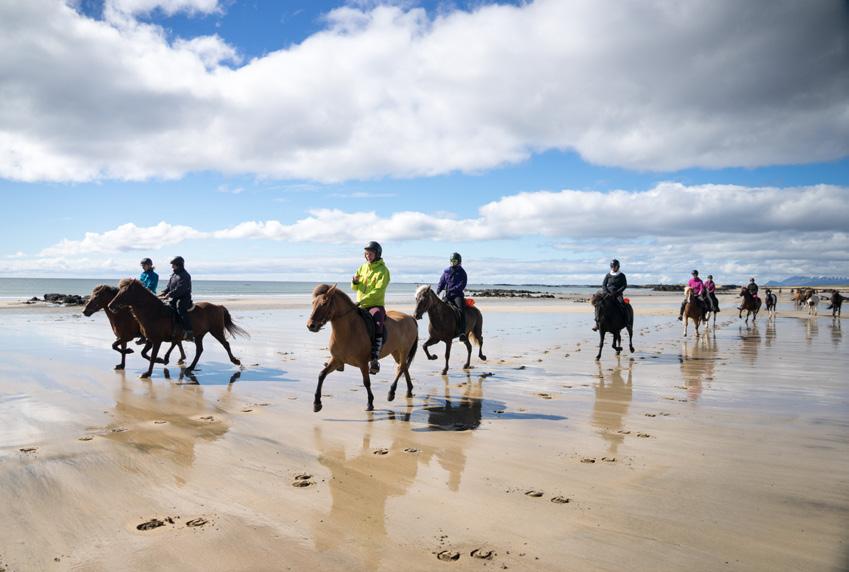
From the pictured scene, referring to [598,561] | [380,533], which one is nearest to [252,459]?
[380,533]

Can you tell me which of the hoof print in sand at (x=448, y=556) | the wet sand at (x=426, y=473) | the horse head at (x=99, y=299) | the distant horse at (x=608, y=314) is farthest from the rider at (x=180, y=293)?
the distant horse at (x=608, y=314)

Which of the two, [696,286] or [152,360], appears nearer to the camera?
[152,360]

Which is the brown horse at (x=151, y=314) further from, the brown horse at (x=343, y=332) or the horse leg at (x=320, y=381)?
the brown horse at (x=343, y=332)

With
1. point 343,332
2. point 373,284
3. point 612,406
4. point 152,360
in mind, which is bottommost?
point 612,406

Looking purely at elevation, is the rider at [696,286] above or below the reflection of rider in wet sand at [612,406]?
above

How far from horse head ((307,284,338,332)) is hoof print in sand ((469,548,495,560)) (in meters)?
4.07

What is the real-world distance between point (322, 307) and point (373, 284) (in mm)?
1228

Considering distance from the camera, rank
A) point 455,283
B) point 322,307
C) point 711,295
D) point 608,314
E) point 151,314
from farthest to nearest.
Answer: point 711,295 < point 608,314 < point 455,283 < point 151,314 < point 322,307

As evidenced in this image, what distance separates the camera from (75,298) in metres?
34.5

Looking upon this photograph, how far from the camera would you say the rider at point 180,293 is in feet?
35.8

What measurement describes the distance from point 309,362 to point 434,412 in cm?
538

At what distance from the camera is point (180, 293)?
36.1ft

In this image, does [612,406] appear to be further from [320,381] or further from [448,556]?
[448,556]

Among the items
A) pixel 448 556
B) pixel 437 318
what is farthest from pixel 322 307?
pixel 437 318
